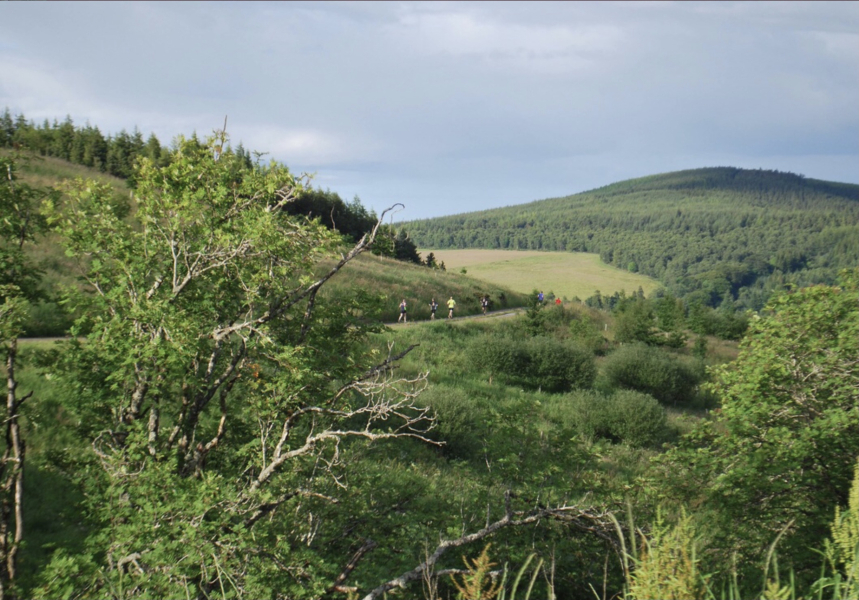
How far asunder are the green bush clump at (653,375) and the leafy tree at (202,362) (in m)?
28.9

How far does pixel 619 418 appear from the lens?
86.4 ft

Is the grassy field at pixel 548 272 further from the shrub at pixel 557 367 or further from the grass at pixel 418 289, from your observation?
the shrub at pixel 557 367

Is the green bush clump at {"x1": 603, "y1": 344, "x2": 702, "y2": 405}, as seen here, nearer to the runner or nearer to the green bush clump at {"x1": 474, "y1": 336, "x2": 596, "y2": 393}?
the green bush clump at {"x1": 474, "y1": 336, "x2": 596, "y2": 393}

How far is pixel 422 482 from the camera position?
50.5ft

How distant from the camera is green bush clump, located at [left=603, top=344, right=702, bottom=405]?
111 feet

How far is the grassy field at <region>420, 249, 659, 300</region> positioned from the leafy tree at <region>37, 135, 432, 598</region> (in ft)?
376

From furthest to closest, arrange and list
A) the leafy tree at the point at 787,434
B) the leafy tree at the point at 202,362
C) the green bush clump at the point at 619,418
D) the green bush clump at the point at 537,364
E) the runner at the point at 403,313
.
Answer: the runner at the point at 403,313
the green bush clump at the point at 537,364
the green bush clump at the point at 619,418
the leafy tree at the point at 787,434
the leafy tree at the point at 202,362

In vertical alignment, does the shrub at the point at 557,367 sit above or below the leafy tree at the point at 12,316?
below

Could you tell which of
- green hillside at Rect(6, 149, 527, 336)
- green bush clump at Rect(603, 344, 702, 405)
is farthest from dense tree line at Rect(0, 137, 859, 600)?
green bush clump at Rect(603, 344, 702, 405)

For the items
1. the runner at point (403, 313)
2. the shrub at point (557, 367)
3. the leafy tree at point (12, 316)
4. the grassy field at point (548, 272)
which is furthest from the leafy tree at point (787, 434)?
the grassy field at point (548, 272)

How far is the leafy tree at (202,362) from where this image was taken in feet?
19.5

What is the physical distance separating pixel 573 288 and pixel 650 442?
115459 mm

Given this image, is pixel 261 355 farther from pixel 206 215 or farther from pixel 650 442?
pixel 650 442

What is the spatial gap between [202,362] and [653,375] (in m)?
30.2
